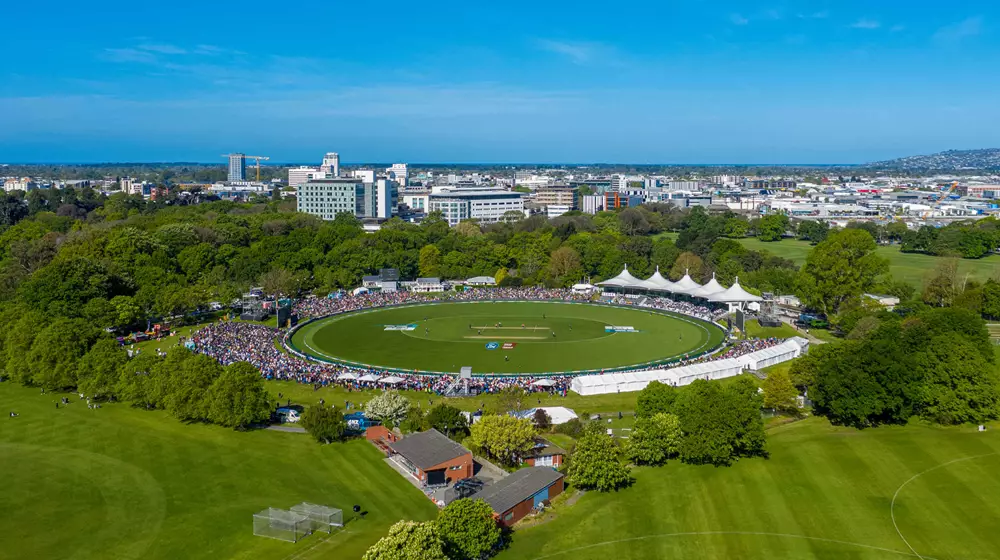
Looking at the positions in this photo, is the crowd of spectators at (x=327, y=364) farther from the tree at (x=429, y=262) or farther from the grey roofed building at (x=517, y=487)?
the tree at (x=429, y=262)

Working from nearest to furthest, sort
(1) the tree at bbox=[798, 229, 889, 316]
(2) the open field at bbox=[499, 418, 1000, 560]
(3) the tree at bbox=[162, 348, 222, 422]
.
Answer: (2) the open field at bbox=[499, 418, 1000, 560] < (3) the tree at bbox=[162, 348, 222, 422] < (1) the tree at bbox=[798, 229, 889, 316]

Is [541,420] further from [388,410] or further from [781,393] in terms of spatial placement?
[781,393]

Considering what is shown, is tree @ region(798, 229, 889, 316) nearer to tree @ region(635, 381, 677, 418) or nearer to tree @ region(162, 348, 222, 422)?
tree @ region(635, 381, 677, 418)

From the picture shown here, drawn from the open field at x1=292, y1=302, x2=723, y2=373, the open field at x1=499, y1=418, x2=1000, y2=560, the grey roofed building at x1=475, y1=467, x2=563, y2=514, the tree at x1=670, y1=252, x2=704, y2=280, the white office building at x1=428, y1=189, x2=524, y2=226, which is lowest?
the open field at x1=499, y1=418, x2=1000, y2=560

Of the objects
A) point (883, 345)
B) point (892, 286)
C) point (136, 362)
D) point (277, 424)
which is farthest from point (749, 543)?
Answer: point (892, 286)

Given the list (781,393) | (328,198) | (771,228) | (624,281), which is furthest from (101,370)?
(771,228)

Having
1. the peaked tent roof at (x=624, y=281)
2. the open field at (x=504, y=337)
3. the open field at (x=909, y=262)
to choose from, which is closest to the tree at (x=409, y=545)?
the open field at (x=504, y=337)

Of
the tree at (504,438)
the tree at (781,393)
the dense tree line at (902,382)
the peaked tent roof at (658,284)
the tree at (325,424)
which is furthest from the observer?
the peaked tent roof at (658,284)

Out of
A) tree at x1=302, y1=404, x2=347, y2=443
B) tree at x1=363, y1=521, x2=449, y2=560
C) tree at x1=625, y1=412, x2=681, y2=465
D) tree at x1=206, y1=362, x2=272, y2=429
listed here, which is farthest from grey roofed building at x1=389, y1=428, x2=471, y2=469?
tree at x1=363, y1=521, x2=449, y2=560
